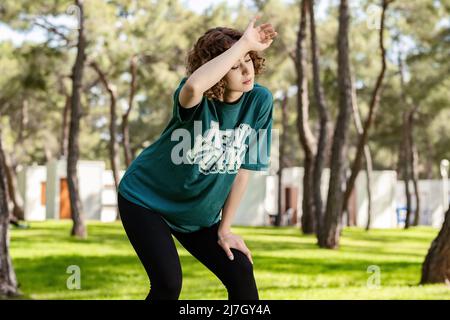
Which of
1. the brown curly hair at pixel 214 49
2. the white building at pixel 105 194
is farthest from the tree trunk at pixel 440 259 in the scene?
the white building at pixel 105 194

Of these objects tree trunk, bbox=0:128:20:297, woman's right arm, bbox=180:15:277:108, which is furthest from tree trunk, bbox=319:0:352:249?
woman's right arm, bbox=180:15:277:108

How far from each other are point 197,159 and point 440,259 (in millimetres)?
6185

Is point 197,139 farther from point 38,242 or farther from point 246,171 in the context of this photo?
point 38,242

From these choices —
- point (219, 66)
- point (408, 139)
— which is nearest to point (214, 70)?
point (219, 66)

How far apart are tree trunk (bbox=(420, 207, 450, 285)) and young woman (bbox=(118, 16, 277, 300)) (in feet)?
19.0

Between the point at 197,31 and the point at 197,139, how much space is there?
26976 millimetres

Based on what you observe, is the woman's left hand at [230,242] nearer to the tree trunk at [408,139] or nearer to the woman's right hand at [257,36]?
the woman's right hand at [257,36]

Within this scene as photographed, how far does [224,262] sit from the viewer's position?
10.0 feet

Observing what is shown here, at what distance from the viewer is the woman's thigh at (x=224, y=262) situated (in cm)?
303

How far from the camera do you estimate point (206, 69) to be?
2.71 meters

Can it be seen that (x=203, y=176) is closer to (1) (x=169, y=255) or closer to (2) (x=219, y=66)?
(1) (x=169, y=255)

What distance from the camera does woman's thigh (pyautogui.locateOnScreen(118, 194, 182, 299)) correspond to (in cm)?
294

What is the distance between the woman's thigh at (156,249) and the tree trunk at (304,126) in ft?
55.5
